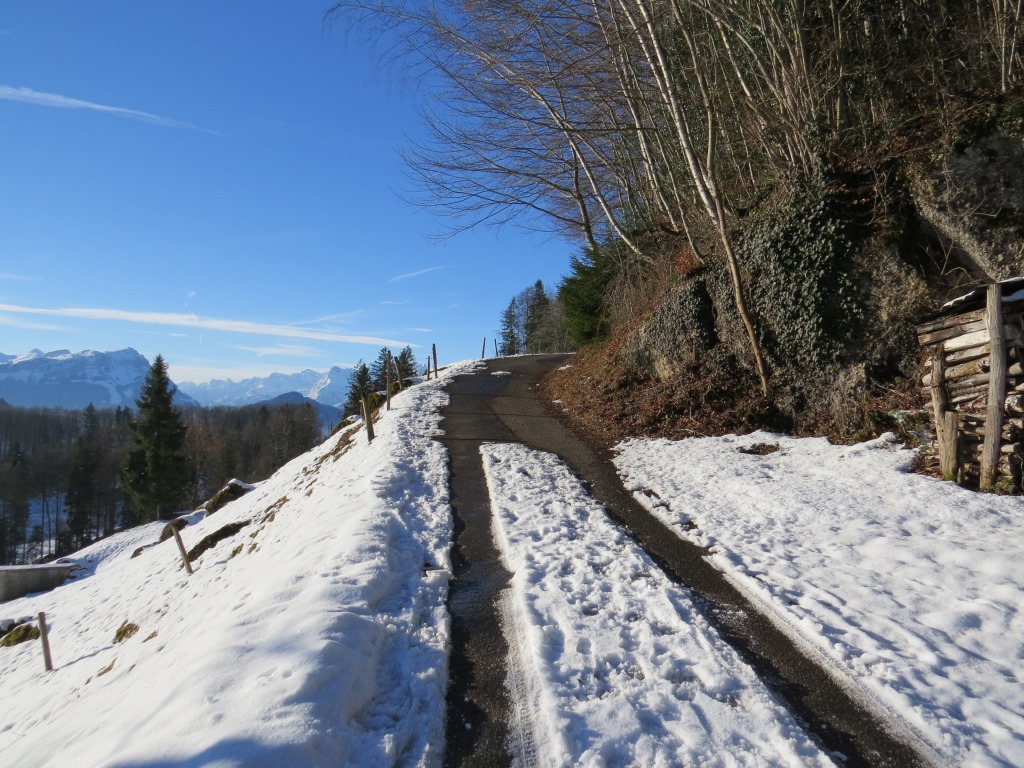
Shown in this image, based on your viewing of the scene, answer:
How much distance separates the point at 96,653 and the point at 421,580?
9.30m

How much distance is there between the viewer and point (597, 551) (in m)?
5.79

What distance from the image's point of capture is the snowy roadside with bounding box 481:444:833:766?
2.98m

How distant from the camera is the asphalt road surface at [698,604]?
119 inches

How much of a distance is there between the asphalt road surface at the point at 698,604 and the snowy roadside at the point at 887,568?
214 millimetres

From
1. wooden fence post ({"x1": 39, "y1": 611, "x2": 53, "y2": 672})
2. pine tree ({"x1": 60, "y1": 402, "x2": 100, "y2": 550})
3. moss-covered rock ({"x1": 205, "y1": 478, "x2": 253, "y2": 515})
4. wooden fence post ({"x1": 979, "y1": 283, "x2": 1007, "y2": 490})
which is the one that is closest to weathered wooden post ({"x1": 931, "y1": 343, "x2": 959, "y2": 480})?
wooden fence post ({"x1": 979, "y1": 283, "x2": 1007, "y2": 490})

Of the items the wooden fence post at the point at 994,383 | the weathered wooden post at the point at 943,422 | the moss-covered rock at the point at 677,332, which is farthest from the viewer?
the moss-covered rock at the point at 677,332

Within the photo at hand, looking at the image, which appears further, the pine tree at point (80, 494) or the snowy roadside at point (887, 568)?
the pine tree at point (80, 494)

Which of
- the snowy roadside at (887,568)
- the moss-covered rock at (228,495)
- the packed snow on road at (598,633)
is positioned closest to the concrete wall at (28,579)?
the moss-covered rock at (228,495)

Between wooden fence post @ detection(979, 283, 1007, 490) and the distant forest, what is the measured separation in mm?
45489

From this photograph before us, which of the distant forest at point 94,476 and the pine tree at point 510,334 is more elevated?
the pine tree at point 510,334

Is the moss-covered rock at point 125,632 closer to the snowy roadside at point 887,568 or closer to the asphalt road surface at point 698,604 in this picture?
the asphalt road surface at point 698,604

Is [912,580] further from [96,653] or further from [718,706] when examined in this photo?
[96,653]

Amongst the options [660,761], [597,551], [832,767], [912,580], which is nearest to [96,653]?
[597,551]

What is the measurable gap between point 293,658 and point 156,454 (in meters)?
40.3
